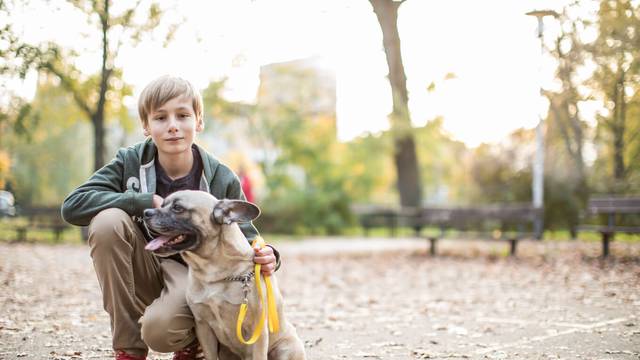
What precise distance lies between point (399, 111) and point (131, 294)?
1312 cm

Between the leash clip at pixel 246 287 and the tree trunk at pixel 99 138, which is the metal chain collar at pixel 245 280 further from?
the tree trunk at pixel 99 138

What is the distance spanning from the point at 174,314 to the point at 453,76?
47.6ft

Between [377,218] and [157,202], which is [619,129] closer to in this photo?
[377,218]

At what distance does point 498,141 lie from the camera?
2647 centimetres

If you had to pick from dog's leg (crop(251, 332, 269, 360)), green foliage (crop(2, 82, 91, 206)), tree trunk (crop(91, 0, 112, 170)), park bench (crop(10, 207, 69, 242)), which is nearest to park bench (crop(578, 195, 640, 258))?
dog's leg (crop(251, 332, 269, 360))

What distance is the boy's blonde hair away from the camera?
3.96 m

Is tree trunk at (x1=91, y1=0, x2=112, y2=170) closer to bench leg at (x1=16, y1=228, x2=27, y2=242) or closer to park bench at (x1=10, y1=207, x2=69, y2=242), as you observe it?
park bench at (x1=10, y1=207, x2=69, y2=242)

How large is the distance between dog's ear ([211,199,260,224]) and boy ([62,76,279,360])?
0.31 m

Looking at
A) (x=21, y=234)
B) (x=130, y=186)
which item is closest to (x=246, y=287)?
(x=130, y=186)

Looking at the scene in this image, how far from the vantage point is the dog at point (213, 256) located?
3.43m

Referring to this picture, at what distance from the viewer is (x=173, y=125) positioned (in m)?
3.92


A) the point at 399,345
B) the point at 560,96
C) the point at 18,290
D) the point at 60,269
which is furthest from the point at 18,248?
the point at 560,96

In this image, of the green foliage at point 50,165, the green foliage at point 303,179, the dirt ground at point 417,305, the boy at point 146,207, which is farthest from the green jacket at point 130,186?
the green foliage at point 50,165

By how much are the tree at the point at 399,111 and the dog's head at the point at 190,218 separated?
514 inches
